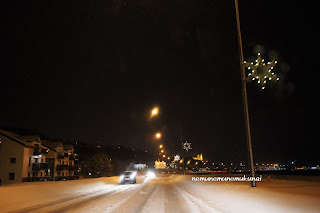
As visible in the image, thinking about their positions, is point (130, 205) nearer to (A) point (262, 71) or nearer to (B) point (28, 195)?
(B) point (28, 195)

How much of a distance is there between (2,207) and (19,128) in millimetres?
102505

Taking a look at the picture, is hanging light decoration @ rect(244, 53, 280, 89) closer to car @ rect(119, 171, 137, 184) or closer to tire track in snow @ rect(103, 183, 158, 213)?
tire track in snow @ rect(103, 183, 158, 213)

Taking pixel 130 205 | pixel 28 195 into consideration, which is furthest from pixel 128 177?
pixel 130 205

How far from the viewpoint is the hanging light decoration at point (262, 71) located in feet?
52.9

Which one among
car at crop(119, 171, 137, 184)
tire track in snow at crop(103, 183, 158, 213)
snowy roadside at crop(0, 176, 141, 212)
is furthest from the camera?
car at crop(119, 171, 137, 184)

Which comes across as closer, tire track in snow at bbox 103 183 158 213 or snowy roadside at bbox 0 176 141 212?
tire track in snow at bbox 103 183 158 213

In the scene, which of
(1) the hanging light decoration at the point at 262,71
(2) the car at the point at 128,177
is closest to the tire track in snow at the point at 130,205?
(1) the hanging light decoration at the point at 262,71

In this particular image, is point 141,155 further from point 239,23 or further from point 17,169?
point 239,23

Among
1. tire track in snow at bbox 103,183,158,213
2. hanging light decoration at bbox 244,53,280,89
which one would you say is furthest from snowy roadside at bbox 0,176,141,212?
hanging light decoration at bbox 244,53,280,89

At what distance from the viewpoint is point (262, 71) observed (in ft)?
54.2

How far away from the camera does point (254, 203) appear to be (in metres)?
11.6

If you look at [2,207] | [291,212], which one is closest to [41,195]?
[2,207]

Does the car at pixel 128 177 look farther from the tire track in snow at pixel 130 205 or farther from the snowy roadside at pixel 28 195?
the tire track in snow at pixel 130 205

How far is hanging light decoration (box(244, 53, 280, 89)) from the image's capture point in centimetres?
1611
